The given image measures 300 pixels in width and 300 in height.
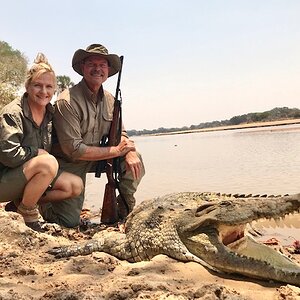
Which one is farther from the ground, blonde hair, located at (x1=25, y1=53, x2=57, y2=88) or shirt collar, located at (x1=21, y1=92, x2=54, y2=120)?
blonde hair, located at (x1=25, y1=53, x2=57, y2=88)

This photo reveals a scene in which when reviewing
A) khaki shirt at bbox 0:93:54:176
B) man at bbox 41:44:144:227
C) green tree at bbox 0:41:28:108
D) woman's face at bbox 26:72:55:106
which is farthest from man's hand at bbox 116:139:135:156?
green tree at bbox 0:41:28:108

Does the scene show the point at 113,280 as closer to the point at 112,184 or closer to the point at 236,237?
the point at 236,237

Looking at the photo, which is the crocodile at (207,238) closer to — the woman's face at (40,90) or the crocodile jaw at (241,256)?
the crocodile jaw at (241,256)

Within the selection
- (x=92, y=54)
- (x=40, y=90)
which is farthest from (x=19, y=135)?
(x=92, y=54)

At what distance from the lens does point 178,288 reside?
2381mm

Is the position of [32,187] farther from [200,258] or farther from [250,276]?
[250,276]

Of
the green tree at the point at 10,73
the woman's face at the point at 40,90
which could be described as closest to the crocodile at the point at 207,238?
the woman's face at the point at 40,90

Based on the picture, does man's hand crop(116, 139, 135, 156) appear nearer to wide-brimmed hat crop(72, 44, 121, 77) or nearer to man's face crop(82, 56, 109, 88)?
man's face crop(82, 56, 109, 88)

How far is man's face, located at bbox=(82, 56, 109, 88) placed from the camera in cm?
516

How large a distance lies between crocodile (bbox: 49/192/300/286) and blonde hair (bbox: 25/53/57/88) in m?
1.94

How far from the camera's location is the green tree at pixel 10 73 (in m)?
22.6

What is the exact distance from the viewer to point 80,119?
5027mm

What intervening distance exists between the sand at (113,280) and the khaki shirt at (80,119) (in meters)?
1.63

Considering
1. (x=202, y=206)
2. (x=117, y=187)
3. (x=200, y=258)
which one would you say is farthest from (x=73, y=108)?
(x=200, y=258)
